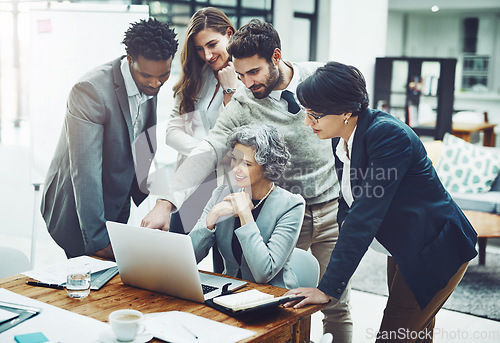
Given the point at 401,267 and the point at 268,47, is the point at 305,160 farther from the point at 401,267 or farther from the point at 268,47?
the point at 401,267

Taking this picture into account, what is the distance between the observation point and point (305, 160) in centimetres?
238

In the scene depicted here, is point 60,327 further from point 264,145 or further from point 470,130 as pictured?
point 470,130

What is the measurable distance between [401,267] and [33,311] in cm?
112

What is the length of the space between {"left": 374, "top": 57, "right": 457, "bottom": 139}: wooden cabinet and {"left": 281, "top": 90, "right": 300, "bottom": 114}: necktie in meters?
4.58

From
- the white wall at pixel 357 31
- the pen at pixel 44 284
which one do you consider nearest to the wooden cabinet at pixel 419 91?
the white wall at pixel 357 31

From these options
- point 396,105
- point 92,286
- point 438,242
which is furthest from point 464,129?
point 92,286

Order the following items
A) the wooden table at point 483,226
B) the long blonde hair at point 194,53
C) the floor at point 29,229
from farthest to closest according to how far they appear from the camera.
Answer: the wooden table at point 483,226 → the floor at point 29,229 → the long blonde hair at point 194,53

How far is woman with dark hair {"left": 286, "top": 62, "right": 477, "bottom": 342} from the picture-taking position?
167 centimetres

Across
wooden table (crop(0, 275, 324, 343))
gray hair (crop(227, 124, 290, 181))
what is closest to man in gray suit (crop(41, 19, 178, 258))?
gray hair (crop(227, 124, 290, 181))

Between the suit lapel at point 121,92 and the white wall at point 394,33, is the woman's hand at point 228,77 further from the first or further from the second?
the white wall at point 394,33

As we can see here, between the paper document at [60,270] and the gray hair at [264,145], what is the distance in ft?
2.23

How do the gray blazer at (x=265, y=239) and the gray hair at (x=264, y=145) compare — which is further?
the gray hair at (x=264, y=145)

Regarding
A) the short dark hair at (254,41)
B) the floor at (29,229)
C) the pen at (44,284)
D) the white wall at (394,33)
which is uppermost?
the white wall at (394,33)

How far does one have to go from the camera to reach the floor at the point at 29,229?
320cm
